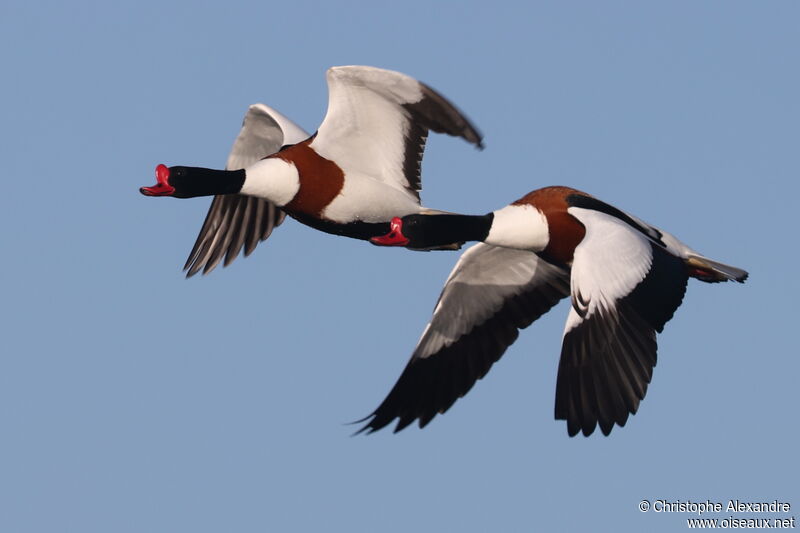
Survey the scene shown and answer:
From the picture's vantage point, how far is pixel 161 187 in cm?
1321

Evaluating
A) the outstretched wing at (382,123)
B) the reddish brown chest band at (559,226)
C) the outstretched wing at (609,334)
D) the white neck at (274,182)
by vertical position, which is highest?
the outstretched wing at (382,123)

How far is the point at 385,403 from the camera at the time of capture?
43.8 ft

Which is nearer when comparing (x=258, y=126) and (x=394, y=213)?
(x=394, y=213)

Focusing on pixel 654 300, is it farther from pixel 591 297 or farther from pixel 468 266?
pixel 468 266

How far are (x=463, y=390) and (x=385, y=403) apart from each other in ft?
2.05

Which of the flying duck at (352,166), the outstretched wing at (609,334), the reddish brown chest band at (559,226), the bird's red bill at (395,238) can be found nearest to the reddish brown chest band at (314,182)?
the flying duck at (352,166)

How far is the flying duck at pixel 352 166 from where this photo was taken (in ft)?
43.9

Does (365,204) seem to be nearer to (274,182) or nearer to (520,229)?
(274,182)

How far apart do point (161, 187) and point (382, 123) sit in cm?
189

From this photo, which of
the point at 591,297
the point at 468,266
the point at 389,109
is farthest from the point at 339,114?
the point at 591,297

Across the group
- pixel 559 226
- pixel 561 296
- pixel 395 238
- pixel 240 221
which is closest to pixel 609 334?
pixel 559 226

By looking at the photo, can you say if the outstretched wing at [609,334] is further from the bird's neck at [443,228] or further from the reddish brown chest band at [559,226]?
the bird's neck at [443,228]

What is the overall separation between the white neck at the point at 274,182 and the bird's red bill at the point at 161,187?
2.41 ft

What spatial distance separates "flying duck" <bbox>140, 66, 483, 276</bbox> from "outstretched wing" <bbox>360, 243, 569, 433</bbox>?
2.60ft
